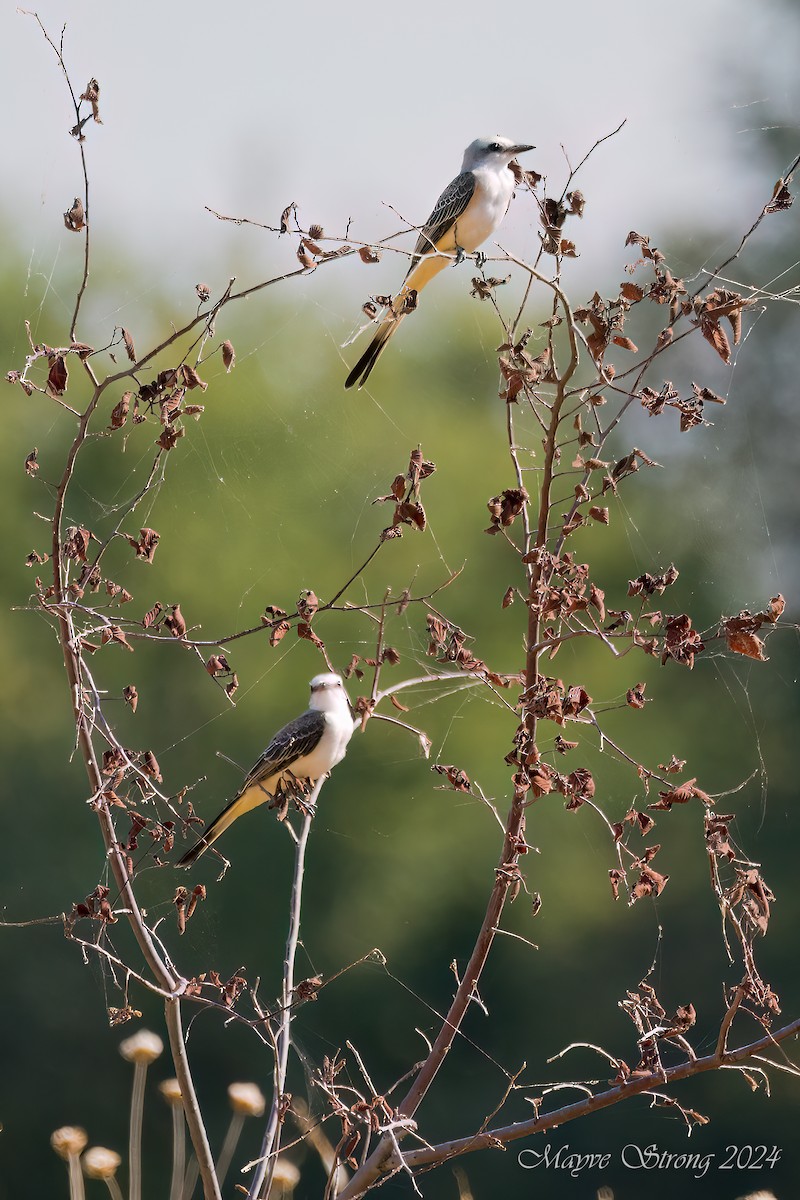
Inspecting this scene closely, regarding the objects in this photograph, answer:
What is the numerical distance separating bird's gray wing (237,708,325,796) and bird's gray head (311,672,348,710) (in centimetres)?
4

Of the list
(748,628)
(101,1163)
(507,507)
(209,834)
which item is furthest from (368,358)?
(101,1163)

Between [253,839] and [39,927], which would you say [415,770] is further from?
[39,927]

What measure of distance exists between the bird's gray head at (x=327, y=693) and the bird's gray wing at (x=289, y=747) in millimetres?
44

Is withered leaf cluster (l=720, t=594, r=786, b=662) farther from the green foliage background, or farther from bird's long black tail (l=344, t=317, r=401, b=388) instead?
the green foliage background

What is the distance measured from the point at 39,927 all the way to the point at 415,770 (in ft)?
7.78

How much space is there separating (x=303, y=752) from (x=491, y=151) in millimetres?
1385

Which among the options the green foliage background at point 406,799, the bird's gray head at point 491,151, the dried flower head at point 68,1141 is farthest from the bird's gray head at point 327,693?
the green foliage background at point 406,799

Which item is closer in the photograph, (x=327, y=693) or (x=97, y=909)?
(x=97, y=909)

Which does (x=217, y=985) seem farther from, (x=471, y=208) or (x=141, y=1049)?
(x=471, y=208)

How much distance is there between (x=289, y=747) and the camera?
95.8 inches

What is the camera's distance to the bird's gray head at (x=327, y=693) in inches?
99.3

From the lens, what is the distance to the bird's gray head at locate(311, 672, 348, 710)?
2521mm

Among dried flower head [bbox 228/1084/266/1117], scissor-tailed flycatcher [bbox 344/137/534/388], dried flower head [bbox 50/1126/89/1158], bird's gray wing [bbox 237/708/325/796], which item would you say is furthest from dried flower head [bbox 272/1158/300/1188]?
scissor-tailed flycatcher [bbox 344/137/534/388]

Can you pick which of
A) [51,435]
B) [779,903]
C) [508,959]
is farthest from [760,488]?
[51,435]
